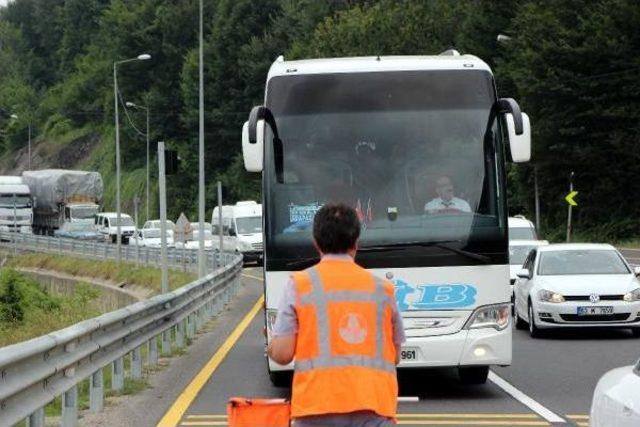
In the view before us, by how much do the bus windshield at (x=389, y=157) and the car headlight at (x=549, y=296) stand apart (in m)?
7.09

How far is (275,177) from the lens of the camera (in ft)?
43.3

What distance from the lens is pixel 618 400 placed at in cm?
616

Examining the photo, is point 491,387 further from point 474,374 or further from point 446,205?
point 446,205

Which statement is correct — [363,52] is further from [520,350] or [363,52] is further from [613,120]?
[520,350]

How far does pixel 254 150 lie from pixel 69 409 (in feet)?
10.8

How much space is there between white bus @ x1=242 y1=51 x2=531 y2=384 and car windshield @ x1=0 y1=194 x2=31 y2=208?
68.5m

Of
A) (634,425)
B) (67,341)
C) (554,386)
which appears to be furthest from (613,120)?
(634,425)

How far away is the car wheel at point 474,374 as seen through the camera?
559 inches

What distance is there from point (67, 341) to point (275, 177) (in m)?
3.28

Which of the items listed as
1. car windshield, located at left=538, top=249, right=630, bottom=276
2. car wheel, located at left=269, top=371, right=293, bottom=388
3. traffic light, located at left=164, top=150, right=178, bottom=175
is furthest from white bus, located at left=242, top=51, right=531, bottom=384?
traffic light, located at left=164, top=150, right=178, bottom=175

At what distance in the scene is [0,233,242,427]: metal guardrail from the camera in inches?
350

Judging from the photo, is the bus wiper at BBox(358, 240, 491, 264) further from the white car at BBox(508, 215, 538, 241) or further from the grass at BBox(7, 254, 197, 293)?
the grass at BBox(7, 254, 197, 293)

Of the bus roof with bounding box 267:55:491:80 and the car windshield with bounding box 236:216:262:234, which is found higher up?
the bus roof with bounding box 267:55:491:80

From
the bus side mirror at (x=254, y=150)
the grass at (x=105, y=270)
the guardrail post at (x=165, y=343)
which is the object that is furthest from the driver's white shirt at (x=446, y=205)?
the grass at (x=105, y=270)
